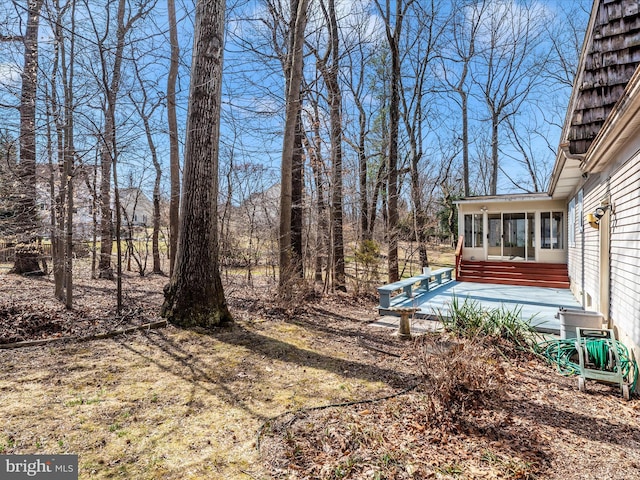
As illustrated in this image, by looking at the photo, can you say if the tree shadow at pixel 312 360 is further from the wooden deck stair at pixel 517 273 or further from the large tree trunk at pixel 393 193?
the wooden deck stair at pixel 517 273

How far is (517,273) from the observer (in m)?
11.6

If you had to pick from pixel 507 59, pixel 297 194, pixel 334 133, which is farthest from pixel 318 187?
pixel 507 59

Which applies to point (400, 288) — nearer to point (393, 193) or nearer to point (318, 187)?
point (393, 193)

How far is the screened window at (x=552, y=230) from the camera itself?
477 inches

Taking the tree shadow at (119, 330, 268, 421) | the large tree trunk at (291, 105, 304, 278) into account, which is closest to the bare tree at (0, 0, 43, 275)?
the tree shadow at (119, 330, 268, 421)

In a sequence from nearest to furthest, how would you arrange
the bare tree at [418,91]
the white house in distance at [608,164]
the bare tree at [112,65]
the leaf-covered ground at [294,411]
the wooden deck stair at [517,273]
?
1. the leaf-covered ground at [294,411]
2. the white house in distance at [608,164]
3. the bare tree at [112,65]
4. the wooden deck stair at [517,273]
5. the bare tree at [418,91]

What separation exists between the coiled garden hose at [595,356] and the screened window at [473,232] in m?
9.05

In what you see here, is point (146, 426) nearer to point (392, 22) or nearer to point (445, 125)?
point (392, 22)

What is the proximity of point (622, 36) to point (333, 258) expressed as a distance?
677 cm

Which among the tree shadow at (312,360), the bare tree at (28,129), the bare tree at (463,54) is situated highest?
the bare tree at (463,54)

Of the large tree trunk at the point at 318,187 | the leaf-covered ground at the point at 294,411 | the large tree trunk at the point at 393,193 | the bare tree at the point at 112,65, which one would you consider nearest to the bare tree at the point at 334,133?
the large tree trunk at the point at 318,187

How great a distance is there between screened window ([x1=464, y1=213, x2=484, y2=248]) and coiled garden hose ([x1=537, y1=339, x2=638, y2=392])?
29.7 feet

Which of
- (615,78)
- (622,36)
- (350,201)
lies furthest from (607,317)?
(350,201)

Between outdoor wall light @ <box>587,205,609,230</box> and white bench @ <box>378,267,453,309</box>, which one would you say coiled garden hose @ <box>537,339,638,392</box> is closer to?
outdoor wall light @ <box>587,205,609,230</box>
